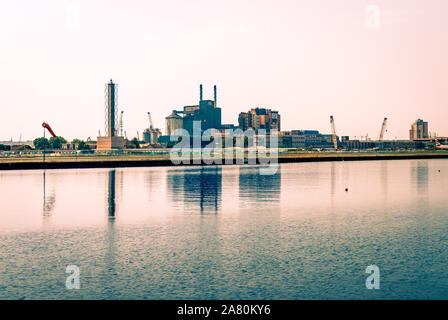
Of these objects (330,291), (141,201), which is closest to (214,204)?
(141,201)

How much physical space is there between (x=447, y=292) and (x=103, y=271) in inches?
599

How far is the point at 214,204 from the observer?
47.1 metres

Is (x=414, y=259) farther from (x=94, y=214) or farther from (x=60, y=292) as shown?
(x=94, y=214)

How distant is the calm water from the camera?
64.8 ft

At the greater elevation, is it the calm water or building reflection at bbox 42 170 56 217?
building reflection at bbox 42 170 56 217

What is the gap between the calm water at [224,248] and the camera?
1977 centimetres

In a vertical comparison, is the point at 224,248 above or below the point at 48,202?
below

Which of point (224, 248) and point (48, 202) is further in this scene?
point (48, 202)

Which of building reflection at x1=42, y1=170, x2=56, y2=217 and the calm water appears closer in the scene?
the calm water

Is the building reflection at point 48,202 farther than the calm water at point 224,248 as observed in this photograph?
Yes

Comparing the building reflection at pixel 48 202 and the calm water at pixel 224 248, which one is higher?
the building reflection at pixel 48 202

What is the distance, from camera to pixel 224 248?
1060 inches

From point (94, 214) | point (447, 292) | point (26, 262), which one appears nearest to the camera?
point (447, 292)

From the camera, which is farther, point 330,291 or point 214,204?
point 214,204
